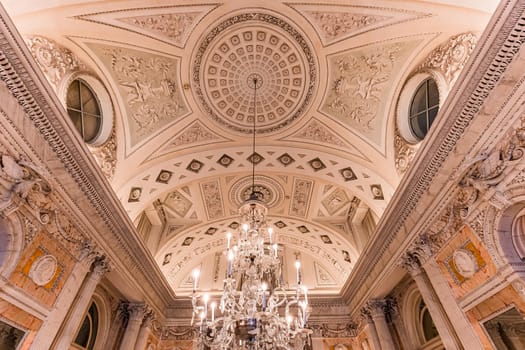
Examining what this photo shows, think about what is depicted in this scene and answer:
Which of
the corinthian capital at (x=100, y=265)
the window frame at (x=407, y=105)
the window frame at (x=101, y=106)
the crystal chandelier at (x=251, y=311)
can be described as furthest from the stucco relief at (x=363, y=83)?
the corinthian capital at (x=100, y=265)

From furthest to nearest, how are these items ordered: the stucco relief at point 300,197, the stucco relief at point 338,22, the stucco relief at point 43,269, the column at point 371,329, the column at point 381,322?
1. the stucco relief at point 300,197
2. the column at point 371,329
3. the column at point 381,322
4. the stucco relief at point 338,22
5. the stucco relief at point 43,269

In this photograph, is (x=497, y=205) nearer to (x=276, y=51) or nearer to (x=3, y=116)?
(x=276, y=51)

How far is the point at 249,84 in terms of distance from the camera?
22.0 feet

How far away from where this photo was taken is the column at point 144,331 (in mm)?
7691

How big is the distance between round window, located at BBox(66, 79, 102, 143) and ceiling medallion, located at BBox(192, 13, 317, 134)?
84.7 inches

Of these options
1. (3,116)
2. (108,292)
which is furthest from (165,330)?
(3,116)

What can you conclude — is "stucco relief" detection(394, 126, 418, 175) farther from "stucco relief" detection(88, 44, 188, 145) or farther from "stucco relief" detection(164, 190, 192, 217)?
"stucco relief" detection(164, 190, 192, 217)

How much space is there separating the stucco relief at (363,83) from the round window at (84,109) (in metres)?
5.11

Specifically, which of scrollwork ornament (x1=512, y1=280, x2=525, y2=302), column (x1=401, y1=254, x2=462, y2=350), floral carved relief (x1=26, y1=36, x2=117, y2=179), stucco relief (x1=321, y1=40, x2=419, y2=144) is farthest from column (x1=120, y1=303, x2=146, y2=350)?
scrollwork ornament (x1=512, y1=280, x2=525, y2=302)

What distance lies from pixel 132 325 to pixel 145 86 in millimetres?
6185

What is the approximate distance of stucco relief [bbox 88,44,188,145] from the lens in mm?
5859

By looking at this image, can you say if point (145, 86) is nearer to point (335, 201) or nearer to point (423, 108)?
point (423, 108)

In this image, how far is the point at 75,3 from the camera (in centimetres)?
448

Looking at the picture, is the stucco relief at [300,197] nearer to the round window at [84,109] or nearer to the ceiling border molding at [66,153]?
the ceiling border molding at [66,153]
